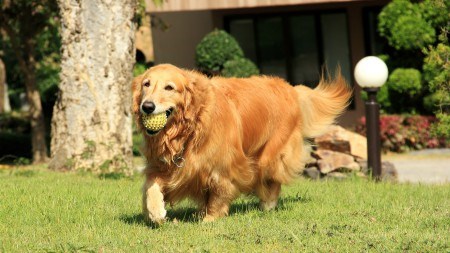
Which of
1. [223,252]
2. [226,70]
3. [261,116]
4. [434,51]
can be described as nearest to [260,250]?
[223,252]

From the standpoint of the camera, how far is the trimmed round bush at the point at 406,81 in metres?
20.9

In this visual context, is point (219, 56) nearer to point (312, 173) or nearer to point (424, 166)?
point (424, 166)

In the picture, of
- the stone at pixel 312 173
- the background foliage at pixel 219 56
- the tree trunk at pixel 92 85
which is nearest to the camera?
the tree trunk at pixel 92 85

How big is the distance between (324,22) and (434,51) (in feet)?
47.1

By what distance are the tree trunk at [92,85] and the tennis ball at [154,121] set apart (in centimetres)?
543

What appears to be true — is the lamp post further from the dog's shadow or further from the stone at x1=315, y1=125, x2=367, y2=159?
the dog's shadow

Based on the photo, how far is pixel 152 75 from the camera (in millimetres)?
8281

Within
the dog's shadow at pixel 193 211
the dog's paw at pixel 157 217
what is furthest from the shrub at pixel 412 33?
the dog's paw at pixel 157 217

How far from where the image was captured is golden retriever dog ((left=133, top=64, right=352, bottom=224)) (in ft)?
27.3

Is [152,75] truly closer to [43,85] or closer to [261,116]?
[261,116]

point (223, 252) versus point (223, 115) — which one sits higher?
point (223, 115)

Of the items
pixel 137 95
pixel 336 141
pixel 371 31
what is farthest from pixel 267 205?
pixel 371 31

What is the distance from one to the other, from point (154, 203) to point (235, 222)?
81 cm

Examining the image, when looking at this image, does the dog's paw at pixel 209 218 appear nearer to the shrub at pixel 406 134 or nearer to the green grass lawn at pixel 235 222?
the green grass lawn at pixel 235 222
